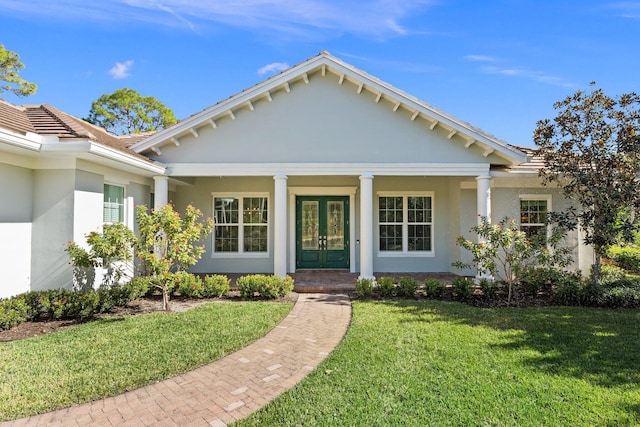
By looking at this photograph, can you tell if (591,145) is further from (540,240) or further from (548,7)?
(548,7)

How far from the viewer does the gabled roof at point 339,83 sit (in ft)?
30.6

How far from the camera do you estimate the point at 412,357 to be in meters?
4.95

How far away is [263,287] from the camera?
847 cm

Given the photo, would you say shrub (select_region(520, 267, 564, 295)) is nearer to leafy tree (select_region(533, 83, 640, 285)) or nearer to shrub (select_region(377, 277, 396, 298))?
leafy tree (select_region(533, 83, 640, 285))

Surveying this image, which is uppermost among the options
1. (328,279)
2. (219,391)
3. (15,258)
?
(15,258)

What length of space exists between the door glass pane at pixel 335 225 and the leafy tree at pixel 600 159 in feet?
21.6

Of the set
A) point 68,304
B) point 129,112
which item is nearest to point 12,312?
point 68,304

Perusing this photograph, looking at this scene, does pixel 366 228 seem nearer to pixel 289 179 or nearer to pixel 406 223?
pixel 406 223

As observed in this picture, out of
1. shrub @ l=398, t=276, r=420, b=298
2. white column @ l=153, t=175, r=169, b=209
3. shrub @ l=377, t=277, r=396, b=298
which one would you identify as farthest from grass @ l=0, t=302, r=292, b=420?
white column @ l=153, t=175, r=169, b=209

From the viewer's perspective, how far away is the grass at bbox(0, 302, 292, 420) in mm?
3982

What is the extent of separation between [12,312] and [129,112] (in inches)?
1401

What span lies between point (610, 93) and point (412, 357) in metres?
9.07

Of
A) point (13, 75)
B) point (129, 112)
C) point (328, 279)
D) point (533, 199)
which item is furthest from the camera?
point (129, 112)

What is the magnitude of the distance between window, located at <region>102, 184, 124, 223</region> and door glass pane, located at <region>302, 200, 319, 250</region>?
19.1 ft
